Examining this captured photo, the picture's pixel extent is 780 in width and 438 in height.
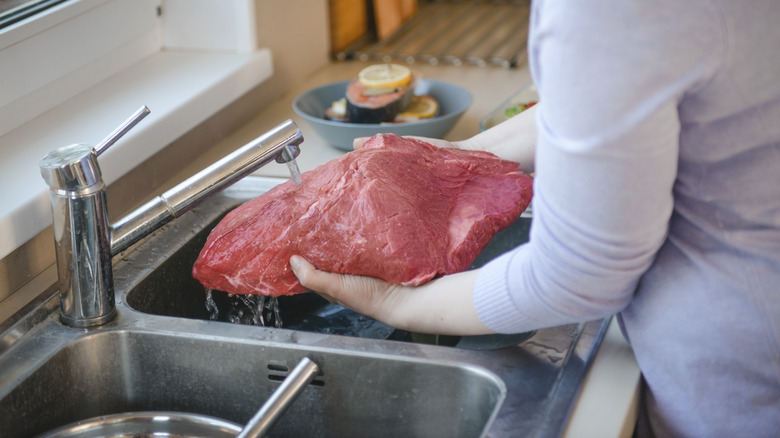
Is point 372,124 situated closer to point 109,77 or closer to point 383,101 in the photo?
point 383,101

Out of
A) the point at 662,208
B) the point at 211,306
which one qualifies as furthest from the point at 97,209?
the point at 662,208

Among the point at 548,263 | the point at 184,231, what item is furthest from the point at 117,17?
the point at 548,263

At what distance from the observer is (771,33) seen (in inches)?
27.2

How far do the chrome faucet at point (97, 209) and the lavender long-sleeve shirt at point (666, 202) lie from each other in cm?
30

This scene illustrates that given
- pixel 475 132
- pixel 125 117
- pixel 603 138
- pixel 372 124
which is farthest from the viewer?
pixel 475 132

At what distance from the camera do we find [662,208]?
0.73 metres

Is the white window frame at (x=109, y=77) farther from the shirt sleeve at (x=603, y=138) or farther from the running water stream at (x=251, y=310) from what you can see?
the shirt sleeve at (x=603, y=138)

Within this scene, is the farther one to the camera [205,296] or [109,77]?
[109,77]

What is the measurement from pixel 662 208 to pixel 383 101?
814mm

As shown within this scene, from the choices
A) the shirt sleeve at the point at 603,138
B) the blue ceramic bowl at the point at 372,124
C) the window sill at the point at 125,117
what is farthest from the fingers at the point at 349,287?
the blue ceramic bowl at the point at 372,124

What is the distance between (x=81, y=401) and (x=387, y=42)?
1.34 metres

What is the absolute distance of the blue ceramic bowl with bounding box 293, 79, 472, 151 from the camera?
1.41m

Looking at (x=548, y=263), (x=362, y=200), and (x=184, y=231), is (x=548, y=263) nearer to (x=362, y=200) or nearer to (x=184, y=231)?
(x=362, y=200)

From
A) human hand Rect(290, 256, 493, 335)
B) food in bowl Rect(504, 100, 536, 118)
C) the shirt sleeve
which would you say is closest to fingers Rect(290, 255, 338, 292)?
human hand Rect(290, 256, 493, 335)
